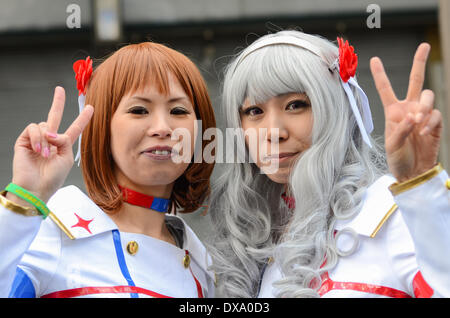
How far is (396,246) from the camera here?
6.18 ft

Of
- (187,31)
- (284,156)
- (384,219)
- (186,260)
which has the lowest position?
(186,260)

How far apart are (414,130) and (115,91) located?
42.3 inches

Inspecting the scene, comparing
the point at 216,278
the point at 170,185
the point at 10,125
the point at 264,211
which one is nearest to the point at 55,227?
the point at 170,185

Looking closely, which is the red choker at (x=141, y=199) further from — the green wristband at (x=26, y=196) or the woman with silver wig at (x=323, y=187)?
the green wristband at (x=26, y=196)

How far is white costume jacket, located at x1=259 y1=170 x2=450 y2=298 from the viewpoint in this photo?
1623 millimetres

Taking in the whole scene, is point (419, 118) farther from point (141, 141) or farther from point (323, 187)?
point (141, 141)

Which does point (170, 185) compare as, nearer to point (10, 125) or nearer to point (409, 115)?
point (409, 115)

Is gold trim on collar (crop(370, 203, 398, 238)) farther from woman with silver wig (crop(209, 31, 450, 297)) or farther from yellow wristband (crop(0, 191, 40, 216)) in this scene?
yellow wristband (crop(0, 191, 40, 216))

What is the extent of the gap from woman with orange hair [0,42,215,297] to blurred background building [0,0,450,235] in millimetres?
2668

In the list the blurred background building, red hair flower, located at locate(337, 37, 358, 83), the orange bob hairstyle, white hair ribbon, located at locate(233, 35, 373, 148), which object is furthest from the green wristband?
the blurred background building

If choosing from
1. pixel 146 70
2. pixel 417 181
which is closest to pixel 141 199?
pixel 146 70

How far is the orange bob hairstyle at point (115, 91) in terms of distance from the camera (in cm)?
219

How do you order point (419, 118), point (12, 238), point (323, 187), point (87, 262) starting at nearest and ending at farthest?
point (419, 118), point (12, 238), point (87, 262), point (323, 187)
